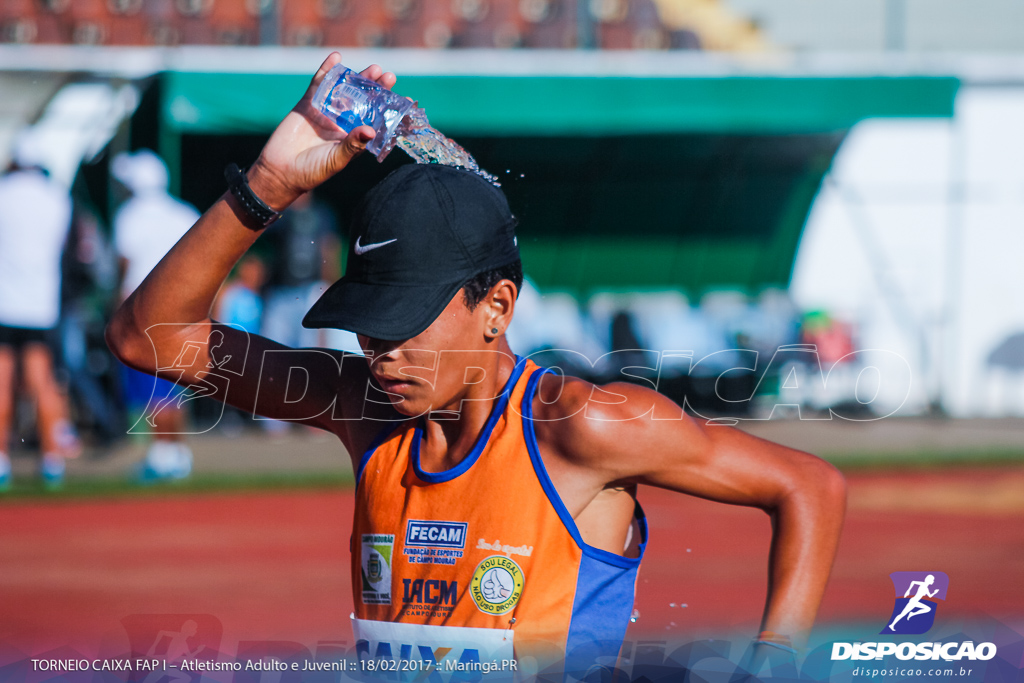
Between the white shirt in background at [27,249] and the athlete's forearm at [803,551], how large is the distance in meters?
6.85

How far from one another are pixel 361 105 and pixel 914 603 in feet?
5.13

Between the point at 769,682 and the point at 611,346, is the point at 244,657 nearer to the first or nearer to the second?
the point at 769,682

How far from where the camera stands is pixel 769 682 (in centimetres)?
177

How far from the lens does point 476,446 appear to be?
1.86 m

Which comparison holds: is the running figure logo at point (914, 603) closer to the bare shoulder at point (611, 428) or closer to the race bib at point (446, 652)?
the bare shoulder at point (611, 428)

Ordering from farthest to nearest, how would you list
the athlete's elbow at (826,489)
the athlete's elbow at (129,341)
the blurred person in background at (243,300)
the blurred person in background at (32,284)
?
the blurred person in background at (243,300), the blurred person in background at (32,284), the athlete's elbow at (129,341), the athlete's elbow at (826,489)

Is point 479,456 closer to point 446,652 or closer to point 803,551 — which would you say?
point 446,652

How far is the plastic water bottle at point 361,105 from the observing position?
72.6 inches

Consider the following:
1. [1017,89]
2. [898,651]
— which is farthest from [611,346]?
[898,651]

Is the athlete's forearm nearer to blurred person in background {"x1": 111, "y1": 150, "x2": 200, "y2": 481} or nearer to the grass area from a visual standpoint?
blurred person in background {"x1": 111, "y1": 150, "x2": 200, "y2": 481}

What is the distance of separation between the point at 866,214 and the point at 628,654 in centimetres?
1324

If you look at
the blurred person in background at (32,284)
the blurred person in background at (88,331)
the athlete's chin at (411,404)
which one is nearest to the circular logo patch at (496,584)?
the athlete's chin at (411,404)

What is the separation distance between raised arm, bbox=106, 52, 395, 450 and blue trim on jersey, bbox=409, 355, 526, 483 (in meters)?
0.21

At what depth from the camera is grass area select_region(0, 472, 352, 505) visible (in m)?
7.32
